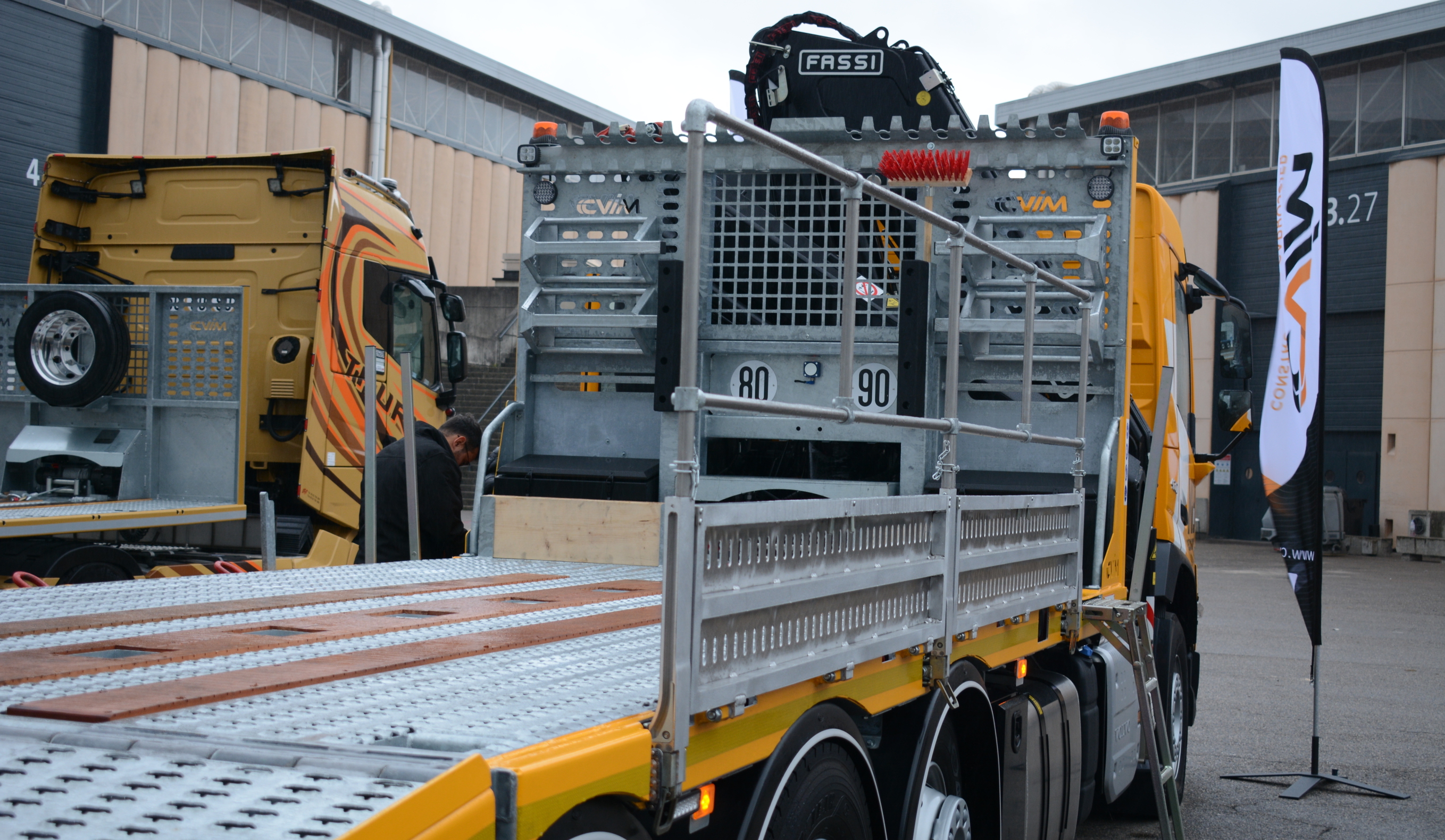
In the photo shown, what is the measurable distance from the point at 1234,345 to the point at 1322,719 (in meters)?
3.78

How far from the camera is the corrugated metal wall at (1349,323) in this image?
89.4 ft

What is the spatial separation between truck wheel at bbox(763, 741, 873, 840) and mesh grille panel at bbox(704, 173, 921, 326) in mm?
3020

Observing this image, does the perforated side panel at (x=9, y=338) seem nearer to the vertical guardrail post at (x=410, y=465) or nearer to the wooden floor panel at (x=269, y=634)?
the vertical guardrail post at (x=410, y=465)

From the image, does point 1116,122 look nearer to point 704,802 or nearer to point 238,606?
point 238,606

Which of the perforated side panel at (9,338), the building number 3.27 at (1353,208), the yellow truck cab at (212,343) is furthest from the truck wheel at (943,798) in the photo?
the building number 3.27 at (1353,208)

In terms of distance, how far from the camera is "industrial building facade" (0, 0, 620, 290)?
1959cm

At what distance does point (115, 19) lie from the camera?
22172 mm

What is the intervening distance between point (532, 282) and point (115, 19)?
19629 mm

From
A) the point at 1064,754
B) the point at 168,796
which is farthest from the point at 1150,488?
the point at 168,796

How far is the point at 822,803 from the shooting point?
2.82 metres

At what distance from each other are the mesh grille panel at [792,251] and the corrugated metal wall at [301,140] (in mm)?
13075

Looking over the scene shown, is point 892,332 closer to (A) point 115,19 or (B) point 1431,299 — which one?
(A) point 115,19

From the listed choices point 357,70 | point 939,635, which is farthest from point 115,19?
point 939,635

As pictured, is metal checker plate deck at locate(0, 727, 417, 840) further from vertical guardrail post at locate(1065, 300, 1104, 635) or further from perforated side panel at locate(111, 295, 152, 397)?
perforated side panel at locate(111, 295, 152, 397)
